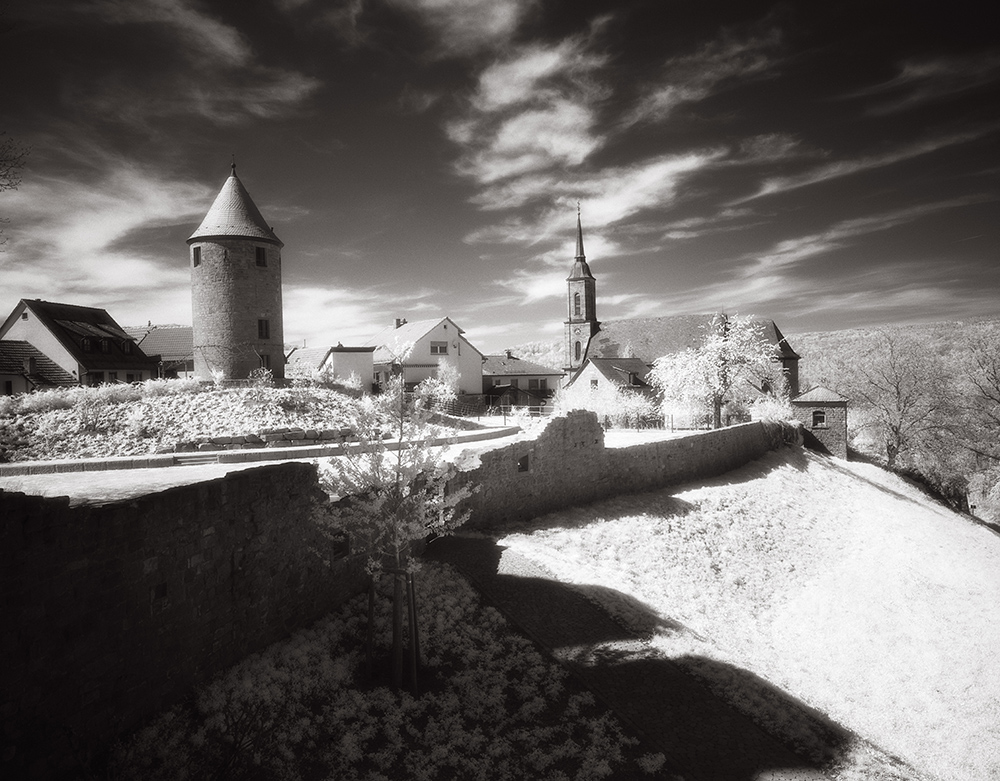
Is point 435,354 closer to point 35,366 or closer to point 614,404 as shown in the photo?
point 614,404

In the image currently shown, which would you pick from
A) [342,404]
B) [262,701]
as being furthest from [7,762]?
[342,404]

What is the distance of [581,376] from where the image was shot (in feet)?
158

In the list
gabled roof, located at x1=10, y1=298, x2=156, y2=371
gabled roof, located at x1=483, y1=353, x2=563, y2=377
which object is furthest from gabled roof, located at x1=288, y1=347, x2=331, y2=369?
gabled roof, located at x1=483, y1=353, x2=563, y2=377

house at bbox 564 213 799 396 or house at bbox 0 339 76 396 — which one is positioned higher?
house at bbox 564 213 799 396

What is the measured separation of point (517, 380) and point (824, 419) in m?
27.5

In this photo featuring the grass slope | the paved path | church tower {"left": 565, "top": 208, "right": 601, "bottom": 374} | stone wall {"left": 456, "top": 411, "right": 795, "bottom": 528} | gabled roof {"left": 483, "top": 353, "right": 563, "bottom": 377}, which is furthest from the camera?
church tower {"left": 565, "top": 208, "right": 601, "bottom": 374}

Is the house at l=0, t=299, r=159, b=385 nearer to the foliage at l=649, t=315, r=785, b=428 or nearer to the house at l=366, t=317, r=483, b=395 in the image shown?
the house at l=366, t=317, r=483, b=395

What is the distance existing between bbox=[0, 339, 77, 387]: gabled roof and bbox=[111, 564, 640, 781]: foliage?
A: 97.8 ft

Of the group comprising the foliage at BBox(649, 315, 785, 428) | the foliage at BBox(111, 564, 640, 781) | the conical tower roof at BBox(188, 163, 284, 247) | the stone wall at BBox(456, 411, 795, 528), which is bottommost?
the foliage at BBox(111, 564, 640, 781)

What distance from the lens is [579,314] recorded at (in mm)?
64562

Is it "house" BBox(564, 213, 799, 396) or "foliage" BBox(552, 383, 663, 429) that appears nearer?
"foliage" BBox(552, 383, 663, 429)

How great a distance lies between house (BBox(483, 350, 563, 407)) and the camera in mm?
51719

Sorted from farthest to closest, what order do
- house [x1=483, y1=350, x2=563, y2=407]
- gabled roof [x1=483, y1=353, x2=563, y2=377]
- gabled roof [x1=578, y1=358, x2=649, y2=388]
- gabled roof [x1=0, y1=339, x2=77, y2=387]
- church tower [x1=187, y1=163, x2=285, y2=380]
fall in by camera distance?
gabled roof [x1=483, y1=353, x2=563, y2=377] → house [x1=483, y1=350, x2=563, y2=407] → gabled roof [x1=578, y1=358, x2=649, y2=388] → gabled roof [x1=0, y1=339, x2=77, y2=387] → church tower [x1=187, y1=163, x2=285, y2=380]

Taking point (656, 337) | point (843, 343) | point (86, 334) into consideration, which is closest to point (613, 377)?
point (656, 337)
